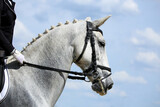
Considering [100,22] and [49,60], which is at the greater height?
[100,22]

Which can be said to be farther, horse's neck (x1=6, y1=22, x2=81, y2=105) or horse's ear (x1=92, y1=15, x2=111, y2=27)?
horse's ear (x1=92, y1=15, x2=111, y2=27)

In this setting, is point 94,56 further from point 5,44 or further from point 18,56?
point 5,44

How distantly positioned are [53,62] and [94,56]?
3.38 ft

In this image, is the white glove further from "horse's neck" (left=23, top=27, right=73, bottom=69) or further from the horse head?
the horse head

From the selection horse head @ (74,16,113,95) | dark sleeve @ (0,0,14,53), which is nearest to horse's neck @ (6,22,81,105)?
horse head @ (74,16,113,95)

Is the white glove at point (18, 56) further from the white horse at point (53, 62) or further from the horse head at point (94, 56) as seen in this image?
the horse head at point (94, 56)

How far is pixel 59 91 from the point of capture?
777cm

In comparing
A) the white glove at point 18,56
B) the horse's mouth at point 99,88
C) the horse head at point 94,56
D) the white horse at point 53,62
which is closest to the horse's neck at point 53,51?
the white horse at point 53,62

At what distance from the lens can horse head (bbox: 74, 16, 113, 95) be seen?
25.6 feet

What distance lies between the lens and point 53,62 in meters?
7.68

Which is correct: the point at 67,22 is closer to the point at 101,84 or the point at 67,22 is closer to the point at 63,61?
the point at 63,61

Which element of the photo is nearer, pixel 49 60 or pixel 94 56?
pixel 49 60

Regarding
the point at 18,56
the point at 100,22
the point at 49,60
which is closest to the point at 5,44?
the point at 18,56

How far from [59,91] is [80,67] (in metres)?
0.84
